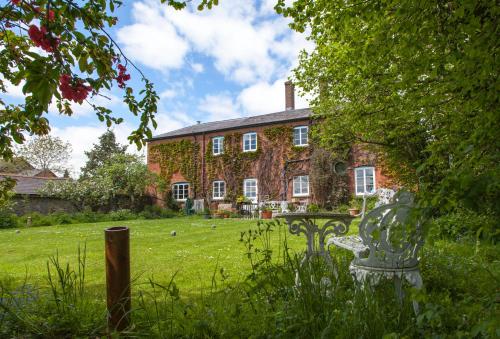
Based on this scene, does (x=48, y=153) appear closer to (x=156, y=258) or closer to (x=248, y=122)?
(x=248, y=122)

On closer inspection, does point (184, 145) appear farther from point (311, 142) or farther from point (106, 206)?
point (311, 142)

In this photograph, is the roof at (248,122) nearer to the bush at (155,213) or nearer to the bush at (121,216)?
the bush at (155,213)

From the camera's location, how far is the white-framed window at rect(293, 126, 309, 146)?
19.4m

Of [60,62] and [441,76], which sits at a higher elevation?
[441,76]

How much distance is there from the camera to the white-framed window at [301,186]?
19.2 m

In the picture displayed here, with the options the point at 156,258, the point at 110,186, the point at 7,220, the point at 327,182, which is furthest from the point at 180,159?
the point at 156,258

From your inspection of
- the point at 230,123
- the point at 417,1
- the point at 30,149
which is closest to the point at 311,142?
the point at 230,123

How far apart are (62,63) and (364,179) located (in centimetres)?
1745

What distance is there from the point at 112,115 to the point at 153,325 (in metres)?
1.59

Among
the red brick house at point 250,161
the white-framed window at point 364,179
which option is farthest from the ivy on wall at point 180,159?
the white-framed window at point 364,179

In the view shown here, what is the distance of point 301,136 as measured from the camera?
64.3 feet

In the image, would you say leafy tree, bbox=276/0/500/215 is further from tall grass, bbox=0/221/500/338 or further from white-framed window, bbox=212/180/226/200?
white-framed window, bbox=212/180/226/200

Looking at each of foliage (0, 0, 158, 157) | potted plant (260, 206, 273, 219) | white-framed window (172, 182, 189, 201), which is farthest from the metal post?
white-framed window (172, 182, 189, 201)

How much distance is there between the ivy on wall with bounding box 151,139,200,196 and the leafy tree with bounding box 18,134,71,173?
66.9 feet
